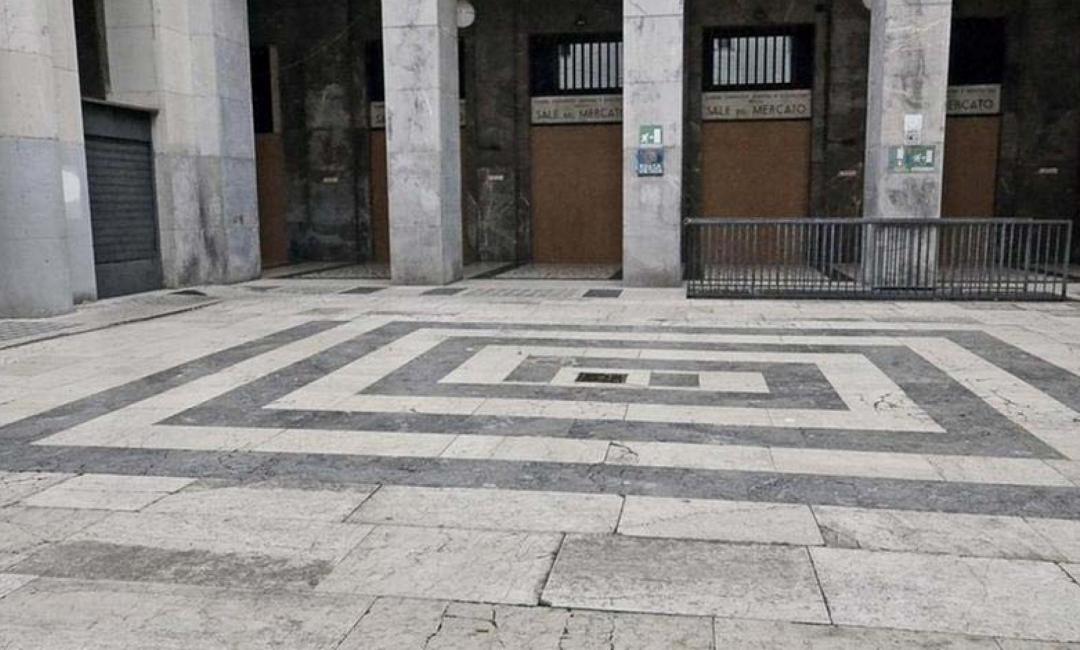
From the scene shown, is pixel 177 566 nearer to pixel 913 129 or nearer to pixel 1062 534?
pixel 1062 534

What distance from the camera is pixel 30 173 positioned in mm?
11922

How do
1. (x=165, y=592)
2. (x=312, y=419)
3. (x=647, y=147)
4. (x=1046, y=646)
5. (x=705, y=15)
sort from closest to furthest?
(x=1046, y=646), (x=165, y=592), (x=312, y=419), (x=647, y=147), (x=705, y=15)

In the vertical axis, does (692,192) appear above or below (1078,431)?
above

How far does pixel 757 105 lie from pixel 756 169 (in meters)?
1.36

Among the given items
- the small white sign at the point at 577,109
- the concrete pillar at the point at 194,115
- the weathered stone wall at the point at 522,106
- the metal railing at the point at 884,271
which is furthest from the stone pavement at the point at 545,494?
the small white sign at the point at 577,109

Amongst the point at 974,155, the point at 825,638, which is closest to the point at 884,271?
the point at 974,155

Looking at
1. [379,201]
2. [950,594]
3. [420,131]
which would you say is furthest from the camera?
[379,201]

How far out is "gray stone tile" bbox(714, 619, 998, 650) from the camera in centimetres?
332

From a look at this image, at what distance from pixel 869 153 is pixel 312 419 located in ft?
37.5

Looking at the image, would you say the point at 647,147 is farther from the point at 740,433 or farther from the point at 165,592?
the point at 165,592

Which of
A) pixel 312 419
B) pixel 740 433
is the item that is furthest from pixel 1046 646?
pixel 312 419

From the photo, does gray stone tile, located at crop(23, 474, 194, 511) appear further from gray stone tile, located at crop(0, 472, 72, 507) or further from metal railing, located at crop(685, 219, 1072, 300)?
metal railing, located at crop(685, 219, 1072, 300)

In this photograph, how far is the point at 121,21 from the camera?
49.1 feet

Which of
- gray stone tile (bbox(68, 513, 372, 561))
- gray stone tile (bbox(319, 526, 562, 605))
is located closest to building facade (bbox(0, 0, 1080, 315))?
gray stone tile (bbox(68, 513, 372, 561))
